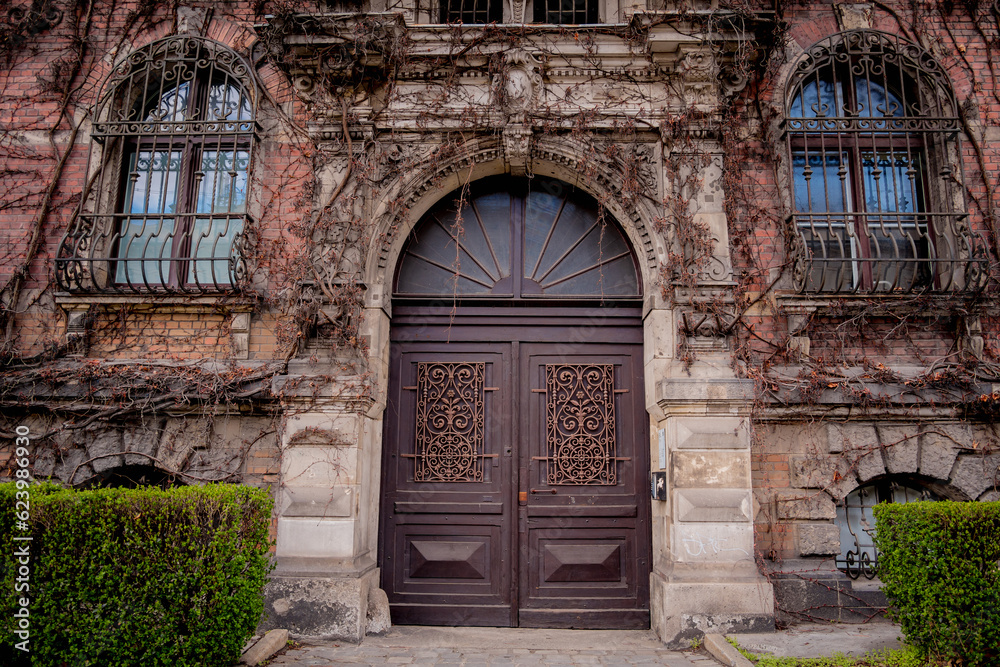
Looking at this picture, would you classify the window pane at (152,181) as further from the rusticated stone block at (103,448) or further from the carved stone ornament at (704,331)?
the carved stone ornament at (704,331)

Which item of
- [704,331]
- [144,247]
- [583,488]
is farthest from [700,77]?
[144,247]

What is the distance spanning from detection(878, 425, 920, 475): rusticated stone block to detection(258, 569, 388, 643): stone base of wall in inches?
185

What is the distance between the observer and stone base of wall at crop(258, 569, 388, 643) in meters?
5.21

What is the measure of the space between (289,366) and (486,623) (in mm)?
2837

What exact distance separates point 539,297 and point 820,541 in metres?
3.27

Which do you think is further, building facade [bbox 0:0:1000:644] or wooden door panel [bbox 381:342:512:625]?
wooden door panel [bbox 381:342:512:625]

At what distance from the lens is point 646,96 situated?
6.14 m

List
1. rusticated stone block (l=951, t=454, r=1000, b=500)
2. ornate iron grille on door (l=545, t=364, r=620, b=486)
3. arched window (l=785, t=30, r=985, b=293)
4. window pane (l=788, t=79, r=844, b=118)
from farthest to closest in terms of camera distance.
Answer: window pane (l=788, t=79, r=844, b=118) < arched window (l=785, t=30, r=985, b=293) < ornate iron grille on door (l=545, t=364, r=620, b=486) < rusticated stone block (l=951, t=454, r=1000, b=500)

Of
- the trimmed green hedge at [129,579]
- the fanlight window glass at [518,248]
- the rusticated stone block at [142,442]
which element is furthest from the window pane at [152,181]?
the trimmed green hedge at [129,579]

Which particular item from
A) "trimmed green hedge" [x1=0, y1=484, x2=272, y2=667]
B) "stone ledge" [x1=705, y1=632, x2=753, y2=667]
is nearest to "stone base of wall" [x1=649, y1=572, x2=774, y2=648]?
"stone ledge" [x1=705, y1=632, x2=753, y2=667]

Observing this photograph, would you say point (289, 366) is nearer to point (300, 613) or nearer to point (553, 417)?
point (300, 613)

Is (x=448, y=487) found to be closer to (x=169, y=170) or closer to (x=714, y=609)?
(x=714, y=609)

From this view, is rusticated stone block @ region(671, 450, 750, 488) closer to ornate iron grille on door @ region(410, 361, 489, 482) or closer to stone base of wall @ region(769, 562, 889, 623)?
stone base of wall @ region(769, 562, 889, 623)

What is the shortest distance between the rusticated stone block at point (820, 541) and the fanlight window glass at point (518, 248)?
2602mm
